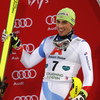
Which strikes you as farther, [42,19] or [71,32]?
[42,19]

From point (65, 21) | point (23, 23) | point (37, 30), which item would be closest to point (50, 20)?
point (37, 30)

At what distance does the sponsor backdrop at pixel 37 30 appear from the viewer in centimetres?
341

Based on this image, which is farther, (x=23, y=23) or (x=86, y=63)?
(x=23, y=23)

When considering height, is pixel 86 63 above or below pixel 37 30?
below

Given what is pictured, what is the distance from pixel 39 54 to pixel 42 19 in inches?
22.8

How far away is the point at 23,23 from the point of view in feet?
11.5

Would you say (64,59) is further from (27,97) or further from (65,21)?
(27,97)

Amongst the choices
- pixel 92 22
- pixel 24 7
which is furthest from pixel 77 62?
pixel 24 7

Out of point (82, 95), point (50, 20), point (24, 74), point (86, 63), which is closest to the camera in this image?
point (82, 95)

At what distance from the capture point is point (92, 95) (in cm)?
350

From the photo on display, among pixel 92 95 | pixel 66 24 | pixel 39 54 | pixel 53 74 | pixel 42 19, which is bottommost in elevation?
pixel 92 95

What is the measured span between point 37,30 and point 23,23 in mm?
187

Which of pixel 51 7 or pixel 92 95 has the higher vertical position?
pixel 51 7

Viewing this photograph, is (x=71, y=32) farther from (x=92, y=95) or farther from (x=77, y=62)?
(x=92, y=95)
